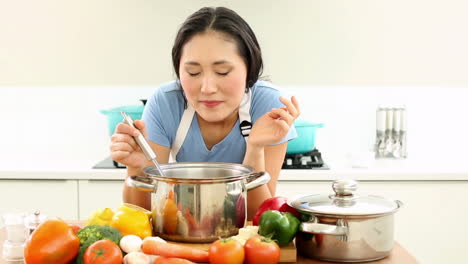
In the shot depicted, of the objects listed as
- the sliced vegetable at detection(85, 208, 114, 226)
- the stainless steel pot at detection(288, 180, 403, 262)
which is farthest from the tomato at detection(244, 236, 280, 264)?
the sliced vegetable at detection(85, 208, 114, 226)

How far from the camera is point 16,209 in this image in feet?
10.2

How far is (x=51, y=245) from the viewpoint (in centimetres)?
132

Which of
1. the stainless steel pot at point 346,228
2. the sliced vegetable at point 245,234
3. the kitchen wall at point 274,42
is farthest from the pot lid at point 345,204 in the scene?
the kitchen wall at point 274,42

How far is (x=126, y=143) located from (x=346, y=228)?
633 millimetres

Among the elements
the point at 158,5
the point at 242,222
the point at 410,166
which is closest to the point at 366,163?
the point at 410,166

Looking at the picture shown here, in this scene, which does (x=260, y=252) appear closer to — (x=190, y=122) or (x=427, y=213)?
(x=190, y=122)

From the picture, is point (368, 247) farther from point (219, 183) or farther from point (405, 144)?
point (405, 144)

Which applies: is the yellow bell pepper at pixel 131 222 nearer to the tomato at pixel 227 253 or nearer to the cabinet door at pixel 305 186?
the tomato at pixel 227 253

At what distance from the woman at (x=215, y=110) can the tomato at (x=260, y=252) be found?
44cm

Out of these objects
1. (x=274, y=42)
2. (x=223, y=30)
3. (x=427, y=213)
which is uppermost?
(x=274, y=42)

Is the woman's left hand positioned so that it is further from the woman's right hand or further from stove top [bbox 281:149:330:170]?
stove top [bbox 281:149:330:170]

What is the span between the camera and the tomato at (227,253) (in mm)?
1338

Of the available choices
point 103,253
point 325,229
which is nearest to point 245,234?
point 325,229

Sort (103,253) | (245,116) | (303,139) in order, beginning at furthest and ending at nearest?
(303,139) → (245,116) → (103,253)
